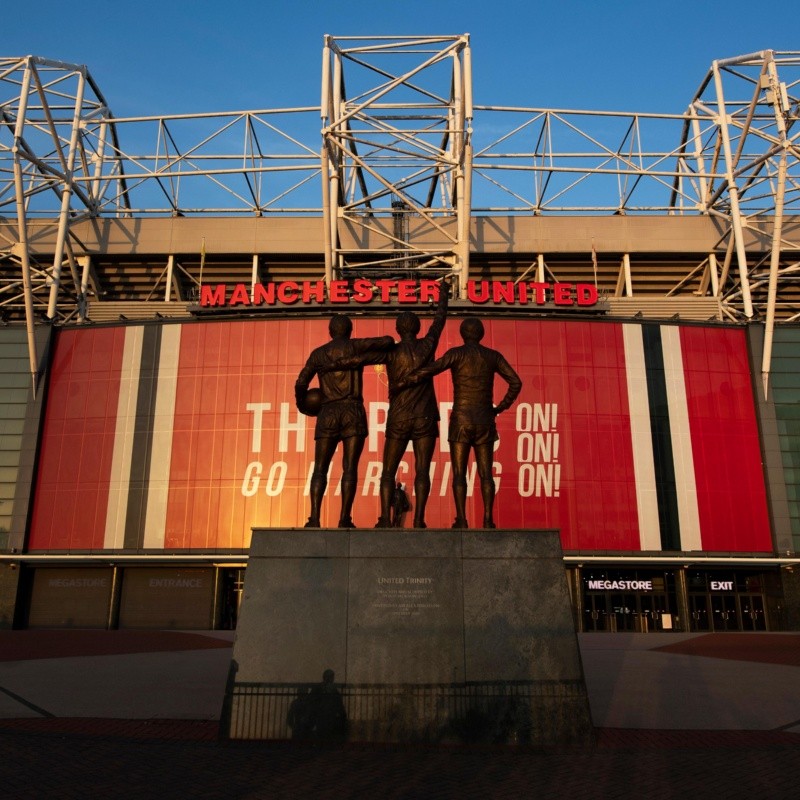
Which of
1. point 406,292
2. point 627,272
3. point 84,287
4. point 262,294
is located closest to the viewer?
point 262,294

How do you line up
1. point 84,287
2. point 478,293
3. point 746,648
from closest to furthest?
point 746,648, point 478,293, point 84,287

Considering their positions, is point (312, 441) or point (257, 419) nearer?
point (312, 441)

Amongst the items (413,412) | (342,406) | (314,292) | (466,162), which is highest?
(466,162)

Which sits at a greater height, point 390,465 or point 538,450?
point 538,450

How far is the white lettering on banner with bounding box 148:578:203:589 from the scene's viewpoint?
3834cm

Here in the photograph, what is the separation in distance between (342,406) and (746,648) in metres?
19.2

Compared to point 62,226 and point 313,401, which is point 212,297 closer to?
point 62,226

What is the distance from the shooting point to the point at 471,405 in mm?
12711

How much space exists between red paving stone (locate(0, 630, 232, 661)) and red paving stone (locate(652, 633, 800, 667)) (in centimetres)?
1532

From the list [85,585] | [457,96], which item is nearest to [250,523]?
[85,585]

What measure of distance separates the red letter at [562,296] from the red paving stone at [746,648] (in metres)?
18.5

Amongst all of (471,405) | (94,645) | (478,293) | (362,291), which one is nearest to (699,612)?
(478,293)

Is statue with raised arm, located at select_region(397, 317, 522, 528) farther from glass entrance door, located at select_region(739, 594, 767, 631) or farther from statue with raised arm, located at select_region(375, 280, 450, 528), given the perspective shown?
glass entrance door, located at select_region(739, 594, 767, 631)

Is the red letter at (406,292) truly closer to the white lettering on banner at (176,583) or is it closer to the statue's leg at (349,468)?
the white lettering on banner at (176,583)
